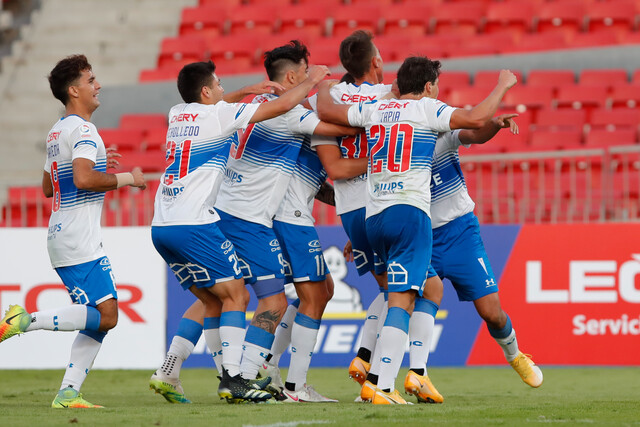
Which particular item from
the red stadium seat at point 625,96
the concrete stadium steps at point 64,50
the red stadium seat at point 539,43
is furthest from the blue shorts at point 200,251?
the concrete stadium steps at point 64,50

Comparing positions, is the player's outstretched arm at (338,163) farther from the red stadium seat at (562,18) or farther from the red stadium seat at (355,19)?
the red stadium seat at (355,19)

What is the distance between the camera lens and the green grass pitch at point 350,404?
578 cm

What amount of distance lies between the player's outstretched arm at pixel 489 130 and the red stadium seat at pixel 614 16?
12369mm

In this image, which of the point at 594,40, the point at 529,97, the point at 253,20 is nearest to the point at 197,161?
the point at 529,97

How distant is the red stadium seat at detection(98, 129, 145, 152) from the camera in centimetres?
1700

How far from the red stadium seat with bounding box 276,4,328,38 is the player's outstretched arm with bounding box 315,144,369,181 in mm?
13334

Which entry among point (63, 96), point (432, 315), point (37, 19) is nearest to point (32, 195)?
point (63, 96)

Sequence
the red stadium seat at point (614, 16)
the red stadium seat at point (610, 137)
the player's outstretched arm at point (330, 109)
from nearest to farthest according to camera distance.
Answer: the player's outstretched arm at point (330, 109) < the red stadium seat at point (610, 137) < the red stadium seat at point (614, 16)

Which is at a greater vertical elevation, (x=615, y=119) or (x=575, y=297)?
(x=615, y=119)

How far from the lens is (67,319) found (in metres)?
6.82

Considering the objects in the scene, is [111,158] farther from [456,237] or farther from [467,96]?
[467,96]

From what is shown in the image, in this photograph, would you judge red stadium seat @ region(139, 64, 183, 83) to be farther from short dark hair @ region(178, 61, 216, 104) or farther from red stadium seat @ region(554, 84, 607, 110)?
short dark hair @ region(178, 61, 216, 104)

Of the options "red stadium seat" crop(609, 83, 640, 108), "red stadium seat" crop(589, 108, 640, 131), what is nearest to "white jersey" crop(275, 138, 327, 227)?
"red stadium seat" crop(589, 108, 640, 131)

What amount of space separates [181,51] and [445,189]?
13.6 meters
